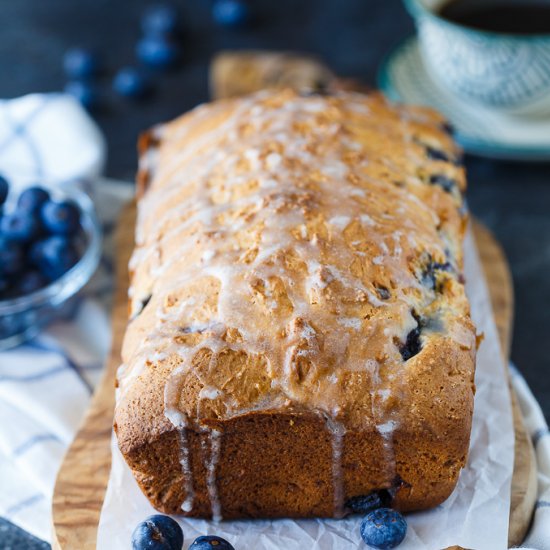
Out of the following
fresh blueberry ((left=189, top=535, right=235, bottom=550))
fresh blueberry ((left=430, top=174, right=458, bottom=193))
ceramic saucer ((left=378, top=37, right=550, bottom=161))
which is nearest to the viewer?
fresh blueberry ((left=189, top=535, right=235, bottom=550))

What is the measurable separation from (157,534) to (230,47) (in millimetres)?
2485

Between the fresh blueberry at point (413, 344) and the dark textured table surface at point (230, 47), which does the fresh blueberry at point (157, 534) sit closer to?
the fresh blueberry at point (413, 344)

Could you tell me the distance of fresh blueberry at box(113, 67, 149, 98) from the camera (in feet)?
11.3

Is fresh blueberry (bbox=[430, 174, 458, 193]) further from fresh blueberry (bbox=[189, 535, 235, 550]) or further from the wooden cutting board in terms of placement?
fresh blueberry (bbox=[189, 535, 235, 550])

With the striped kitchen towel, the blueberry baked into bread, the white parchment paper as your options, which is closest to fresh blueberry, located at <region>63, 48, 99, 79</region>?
the striped kitchen towel

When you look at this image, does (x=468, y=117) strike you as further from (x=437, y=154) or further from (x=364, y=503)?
(x=364, y=503)

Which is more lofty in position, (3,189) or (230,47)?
(3,189)

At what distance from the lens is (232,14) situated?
12.5 ft

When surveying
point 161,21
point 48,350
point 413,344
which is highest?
point 413,344

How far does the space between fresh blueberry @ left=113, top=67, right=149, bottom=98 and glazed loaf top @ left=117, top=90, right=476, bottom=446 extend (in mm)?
1102

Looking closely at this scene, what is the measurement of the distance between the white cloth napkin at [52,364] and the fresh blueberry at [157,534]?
0.32 meters

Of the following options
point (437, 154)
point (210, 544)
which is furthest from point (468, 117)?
point (210, 544)

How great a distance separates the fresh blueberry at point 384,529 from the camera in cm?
178

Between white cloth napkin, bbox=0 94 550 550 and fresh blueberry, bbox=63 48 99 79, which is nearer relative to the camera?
white cloth napkin, bbox=0 94 550 550
